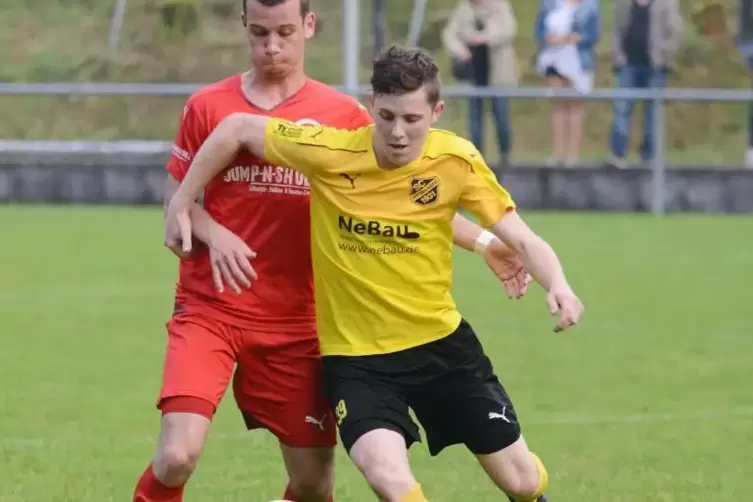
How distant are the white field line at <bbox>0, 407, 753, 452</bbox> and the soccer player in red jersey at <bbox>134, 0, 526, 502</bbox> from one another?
2.03 m

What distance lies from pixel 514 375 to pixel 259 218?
385cm

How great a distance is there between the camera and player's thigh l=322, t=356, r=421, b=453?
17.8 feet

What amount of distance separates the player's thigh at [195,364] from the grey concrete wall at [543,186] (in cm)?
1240

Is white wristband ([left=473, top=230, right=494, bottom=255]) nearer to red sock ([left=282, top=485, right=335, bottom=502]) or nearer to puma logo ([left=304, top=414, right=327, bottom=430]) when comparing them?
puma logo ([left=304, top=414, right=327, bottom=430])

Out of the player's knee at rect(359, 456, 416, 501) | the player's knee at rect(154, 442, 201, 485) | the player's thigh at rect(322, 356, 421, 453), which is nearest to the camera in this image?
the player's knee at rect(359, 456, 416, 501)

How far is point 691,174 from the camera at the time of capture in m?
18.2

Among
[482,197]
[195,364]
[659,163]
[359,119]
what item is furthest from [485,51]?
[195,364]

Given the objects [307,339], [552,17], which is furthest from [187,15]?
[307,339]

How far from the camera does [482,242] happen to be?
19.3 feet

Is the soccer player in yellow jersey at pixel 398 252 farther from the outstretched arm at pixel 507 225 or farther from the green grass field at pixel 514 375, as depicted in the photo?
the green grass field at pixel 514 375

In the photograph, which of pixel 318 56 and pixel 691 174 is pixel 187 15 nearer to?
pixel 318 56

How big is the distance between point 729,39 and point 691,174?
5413 millimetres

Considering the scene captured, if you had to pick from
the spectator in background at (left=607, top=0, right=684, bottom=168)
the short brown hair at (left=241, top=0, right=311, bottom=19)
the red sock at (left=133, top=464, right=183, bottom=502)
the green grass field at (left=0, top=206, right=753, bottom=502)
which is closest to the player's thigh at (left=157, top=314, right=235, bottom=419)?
the red sock at (left=133, top=464, right=183, bottom=502)

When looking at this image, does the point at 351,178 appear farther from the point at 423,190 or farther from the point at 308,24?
the point at 308,24
